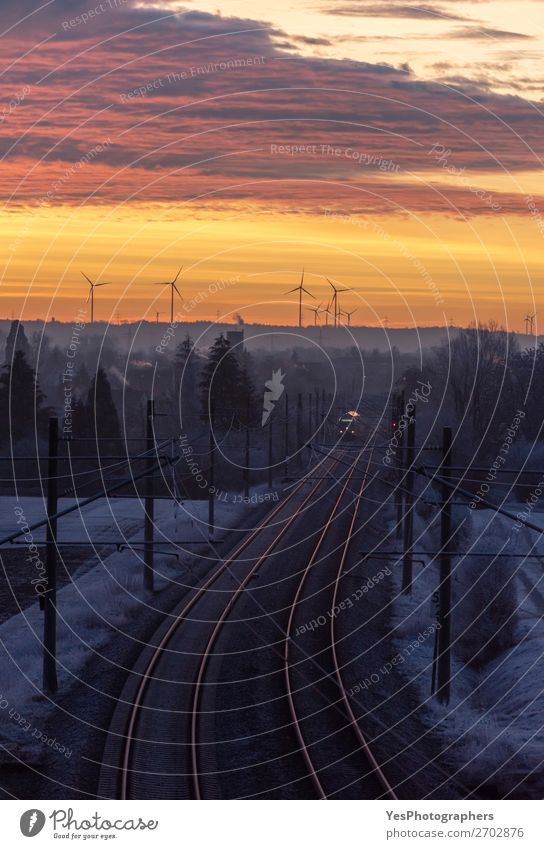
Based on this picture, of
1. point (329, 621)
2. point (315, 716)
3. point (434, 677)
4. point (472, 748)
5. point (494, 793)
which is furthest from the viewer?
point (329, 621)

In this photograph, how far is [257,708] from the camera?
23.6 metres

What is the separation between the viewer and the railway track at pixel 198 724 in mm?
18812

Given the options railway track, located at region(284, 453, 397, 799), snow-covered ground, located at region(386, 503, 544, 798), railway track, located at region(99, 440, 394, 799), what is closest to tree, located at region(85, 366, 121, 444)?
snow-covered ground, located at region(386, 503, 544, 798)

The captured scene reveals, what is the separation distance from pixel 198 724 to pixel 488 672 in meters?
8.89

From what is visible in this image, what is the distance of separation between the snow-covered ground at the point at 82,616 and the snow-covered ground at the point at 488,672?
6.77 metres

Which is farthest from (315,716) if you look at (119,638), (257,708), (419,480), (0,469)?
(0,469)

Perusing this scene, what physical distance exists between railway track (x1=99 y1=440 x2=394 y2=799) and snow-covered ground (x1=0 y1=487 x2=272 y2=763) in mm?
1441

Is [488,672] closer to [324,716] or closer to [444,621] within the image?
[444,621]

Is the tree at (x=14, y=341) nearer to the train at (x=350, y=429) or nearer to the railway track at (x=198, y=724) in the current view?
the train at (x=350, y=429)

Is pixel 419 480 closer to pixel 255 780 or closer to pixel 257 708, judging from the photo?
pixel 257 708

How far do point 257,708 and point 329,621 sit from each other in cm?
873

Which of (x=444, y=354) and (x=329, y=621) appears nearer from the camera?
(x=329, y=621)

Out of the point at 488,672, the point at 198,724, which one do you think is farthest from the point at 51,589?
the point at 488,672

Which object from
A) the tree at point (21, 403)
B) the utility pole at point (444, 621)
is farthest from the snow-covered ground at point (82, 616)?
the tree at point (21, 403)
